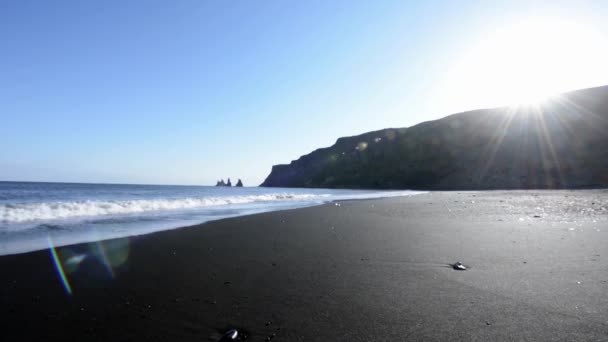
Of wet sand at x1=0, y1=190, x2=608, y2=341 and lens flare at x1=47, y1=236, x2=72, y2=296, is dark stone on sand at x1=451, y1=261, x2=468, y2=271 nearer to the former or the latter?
wet sand at x1=0, y1=190, x2=608, y2=341

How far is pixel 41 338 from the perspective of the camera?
238 centimetres

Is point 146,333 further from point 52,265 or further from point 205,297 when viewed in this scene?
point 52,265

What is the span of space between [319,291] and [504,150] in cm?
6615

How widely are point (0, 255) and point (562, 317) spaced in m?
7.68

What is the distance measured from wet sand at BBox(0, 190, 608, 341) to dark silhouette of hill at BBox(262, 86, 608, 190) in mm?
51125

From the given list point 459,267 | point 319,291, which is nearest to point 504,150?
point 459,267

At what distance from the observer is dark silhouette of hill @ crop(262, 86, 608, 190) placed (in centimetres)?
4838

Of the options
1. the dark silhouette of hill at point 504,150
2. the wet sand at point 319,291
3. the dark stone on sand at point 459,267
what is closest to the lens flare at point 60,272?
the wet sand at point 319,291

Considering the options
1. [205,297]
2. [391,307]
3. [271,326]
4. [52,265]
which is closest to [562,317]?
[391,307]

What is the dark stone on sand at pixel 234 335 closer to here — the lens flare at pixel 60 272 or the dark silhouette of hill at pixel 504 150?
the lens flare at pixel 60 272

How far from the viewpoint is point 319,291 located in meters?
3.35

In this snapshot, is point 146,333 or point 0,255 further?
point 0,255

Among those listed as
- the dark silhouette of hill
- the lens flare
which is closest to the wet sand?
the lens flare

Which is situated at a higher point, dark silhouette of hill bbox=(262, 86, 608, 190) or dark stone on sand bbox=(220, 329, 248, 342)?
dark silhouette of hill bbox=(262, 86, 608, 190)
